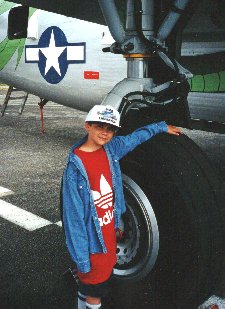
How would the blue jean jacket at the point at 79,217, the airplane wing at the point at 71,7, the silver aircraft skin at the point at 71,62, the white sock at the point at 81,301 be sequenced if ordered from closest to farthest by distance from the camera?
the blue jean jacket at the point at 79,217 → the white sock at the point at 81,301 → the airplane wing at the point at 71,7 → the silver aircraft skin at the point at 71,62

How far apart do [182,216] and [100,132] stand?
2.21 ft

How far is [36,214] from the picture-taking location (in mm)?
4469

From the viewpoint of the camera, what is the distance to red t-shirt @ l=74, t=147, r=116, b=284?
2.45 metres

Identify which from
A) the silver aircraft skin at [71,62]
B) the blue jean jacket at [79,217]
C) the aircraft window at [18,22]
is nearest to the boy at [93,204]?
the blue jean jacket at [79,217]

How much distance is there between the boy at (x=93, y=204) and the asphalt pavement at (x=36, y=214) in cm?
52

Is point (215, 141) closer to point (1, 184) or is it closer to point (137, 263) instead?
point (1, 184)

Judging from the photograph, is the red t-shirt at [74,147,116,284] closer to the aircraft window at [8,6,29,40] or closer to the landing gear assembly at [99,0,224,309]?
the landing gear assembly at [99,0,224,309]

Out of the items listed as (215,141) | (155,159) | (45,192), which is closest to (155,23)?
(155,159)

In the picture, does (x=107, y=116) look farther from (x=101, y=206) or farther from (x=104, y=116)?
(x=101, y=206)

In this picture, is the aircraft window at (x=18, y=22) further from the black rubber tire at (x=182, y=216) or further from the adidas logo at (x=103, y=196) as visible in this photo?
the adidas logo at (x=103, y=196)

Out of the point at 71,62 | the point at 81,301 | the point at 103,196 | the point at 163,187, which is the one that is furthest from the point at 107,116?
the point at 71,62

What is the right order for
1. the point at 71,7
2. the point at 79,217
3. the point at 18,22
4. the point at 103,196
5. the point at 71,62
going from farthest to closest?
the point at 71,62 < the point at 18,22 < the point at 71,7 < the point at 103,196 < the point at 79,217

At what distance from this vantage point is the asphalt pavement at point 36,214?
3.04 meters

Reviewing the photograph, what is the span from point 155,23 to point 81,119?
8329 millimetres
